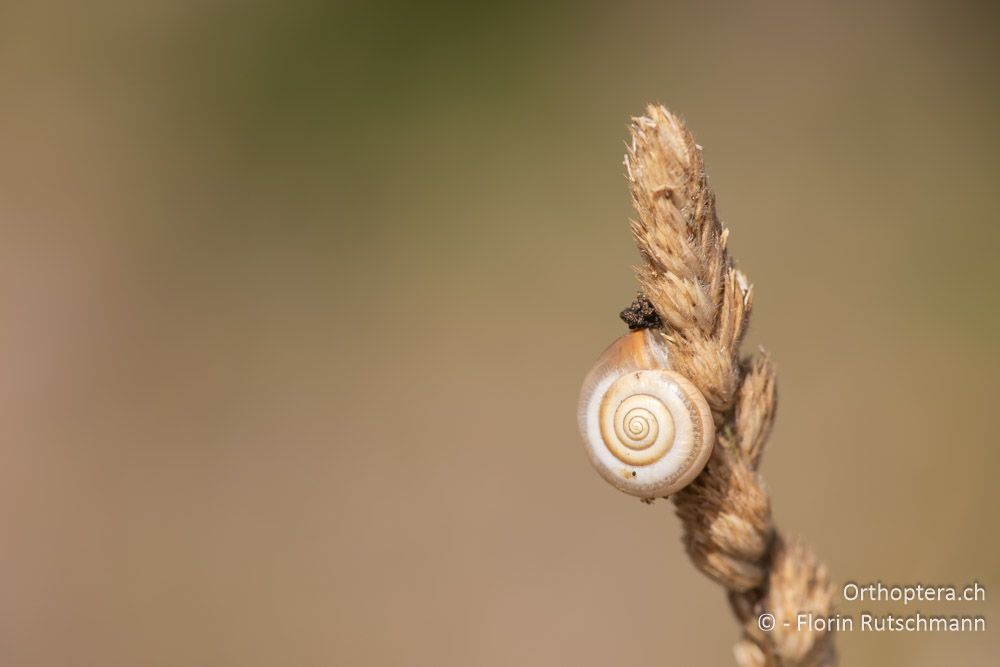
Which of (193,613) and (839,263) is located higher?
(839,263)

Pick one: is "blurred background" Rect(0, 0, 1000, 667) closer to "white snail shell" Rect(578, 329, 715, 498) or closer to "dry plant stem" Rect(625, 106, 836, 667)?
"dry plant stem" Rect(625, 106, 836, 667)

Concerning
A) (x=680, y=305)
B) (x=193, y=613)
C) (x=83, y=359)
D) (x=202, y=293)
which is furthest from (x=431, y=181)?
(x=680, y=305)

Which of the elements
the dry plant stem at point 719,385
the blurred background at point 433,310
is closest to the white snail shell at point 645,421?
the dry plant stem at point 719,385

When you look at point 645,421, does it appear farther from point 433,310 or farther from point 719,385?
point 433,310

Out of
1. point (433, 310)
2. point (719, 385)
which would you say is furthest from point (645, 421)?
point (433, 310)

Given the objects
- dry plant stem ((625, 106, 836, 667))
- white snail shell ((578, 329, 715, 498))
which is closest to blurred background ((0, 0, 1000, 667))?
dry plant stem ((625, 106, 836, 667))

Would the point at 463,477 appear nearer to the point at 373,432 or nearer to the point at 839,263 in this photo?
the point at 373,432
